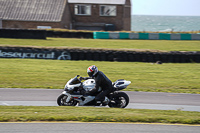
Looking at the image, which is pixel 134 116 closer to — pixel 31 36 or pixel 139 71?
pixel 139 71

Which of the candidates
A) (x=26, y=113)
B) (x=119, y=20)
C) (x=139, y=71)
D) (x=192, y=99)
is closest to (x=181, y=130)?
(x=26, y=113)

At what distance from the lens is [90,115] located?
8359mm

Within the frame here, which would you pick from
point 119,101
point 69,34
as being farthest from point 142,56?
point 69,34

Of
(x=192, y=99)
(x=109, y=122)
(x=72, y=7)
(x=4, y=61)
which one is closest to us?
(x=109, y=122)

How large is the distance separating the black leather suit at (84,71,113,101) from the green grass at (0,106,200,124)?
824 mm

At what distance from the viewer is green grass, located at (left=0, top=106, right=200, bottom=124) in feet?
26.2

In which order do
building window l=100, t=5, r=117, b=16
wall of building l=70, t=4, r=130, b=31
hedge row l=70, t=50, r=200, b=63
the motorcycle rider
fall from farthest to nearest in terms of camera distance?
1. building window l=100, t=5, r=117, b=16
2. wall of building l=70, t=4, r=130, b=31
3. hedge row l=70, t=50, r=200, b=63
4. the motorcycle rider

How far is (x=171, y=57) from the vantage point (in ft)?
74.4

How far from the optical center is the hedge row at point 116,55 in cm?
2231

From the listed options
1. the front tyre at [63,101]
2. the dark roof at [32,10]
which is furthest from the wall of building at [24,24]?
the front tyre at [63,101]

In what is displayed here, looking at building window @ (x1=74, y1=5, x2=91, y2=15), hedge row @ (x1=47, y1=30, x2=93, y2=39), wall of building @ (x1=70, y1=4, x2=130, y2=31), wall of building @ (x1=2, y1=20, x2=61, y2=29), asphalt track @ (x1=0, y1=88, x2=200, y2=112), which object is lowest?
asphalt track @ (x1=0, y1=88, x2=200, y2=112)

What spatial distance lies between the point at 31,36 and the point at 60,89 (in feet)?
57.3

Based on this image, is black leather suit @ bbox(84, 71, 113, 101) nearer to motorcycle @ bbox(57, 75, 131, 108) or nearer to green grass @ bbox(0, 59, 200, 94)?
motorcycle @ bbox(57, 75, 131, 108)

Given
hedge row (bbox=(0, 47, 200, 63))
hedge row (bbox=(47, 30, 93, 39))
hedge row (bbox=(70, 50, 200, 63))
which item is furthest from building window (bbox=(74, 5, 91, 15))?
hedge row (bbox=(70, 50, 200, 63))
